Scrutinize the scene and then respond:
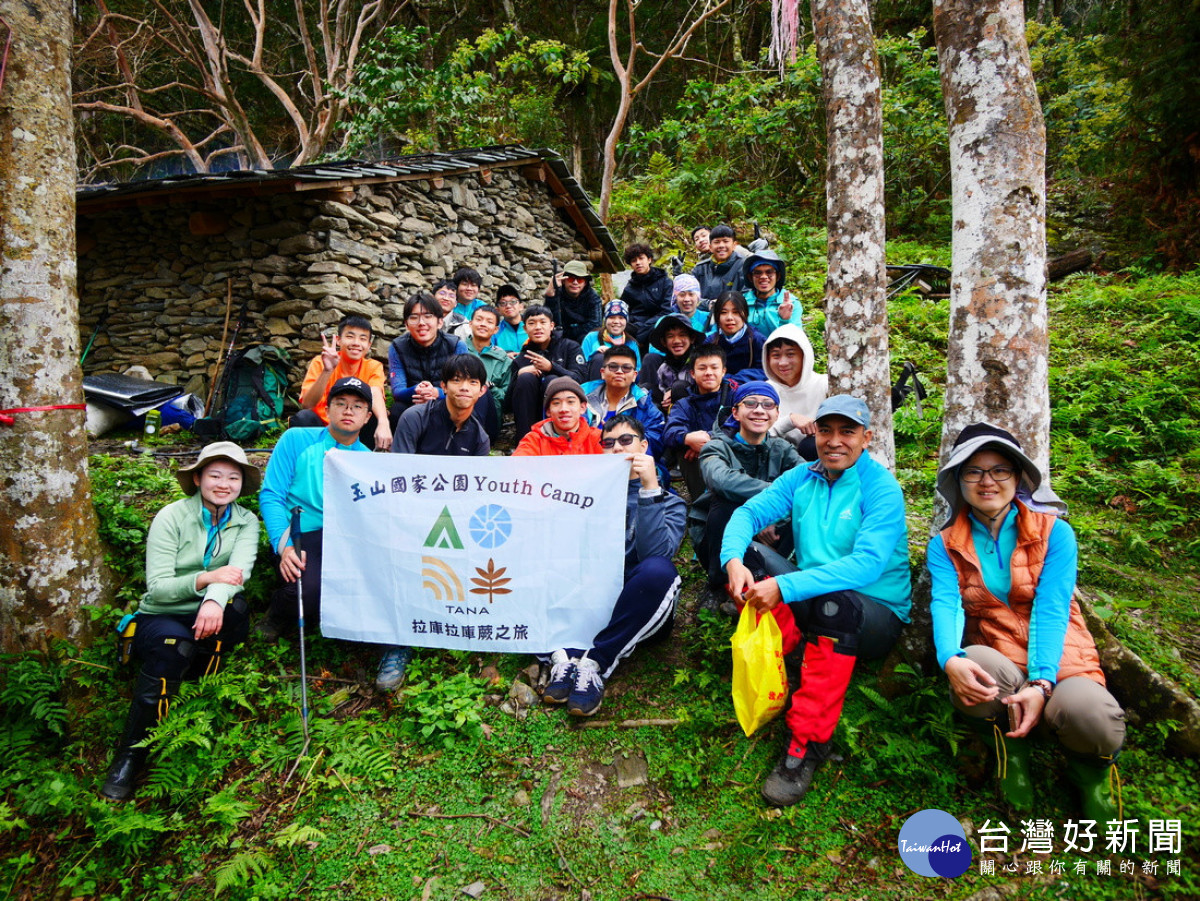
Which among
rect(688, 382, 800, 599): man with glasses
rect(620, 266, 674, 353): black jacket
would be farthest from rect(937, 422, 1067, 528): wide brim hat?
rect(620, 266, 674, 353): black jacket

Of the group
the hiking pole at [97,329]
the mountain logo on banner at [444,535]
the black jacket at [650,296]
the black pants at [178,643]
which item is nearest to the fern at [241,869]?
the black pants at [178,643]

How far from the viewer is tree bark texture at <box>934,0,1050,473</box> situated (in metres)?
3.25

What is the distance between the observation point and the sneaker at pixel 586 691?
3.50m

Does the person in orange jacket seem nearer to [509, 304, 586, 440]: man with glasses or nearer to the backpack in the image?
[509, 304, 586, 440]: man with glasses

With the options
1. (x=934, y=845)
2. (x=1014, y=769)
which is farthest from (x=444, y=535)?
(x=1014, y=769)

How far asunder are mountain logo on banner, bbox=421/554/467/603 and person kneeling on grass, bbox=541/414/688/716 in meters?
0.70

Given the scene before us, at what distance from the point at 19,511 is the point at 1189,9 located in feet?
40.8

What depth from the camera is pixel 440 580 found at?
394 cm

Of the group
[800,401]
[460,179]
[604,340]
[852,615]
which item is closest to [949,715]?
[852,615]

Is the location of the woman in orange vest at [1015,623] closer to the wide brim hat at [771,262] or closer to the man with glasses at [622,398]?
the man with glasses at [622,398]

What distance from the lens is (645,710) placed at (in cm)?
363

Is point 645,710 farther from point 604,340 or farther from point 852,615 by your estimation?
point 604,340

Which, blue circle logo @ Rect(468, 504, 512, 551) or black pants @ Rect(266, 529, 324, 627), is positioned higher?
blue circle logo @ Rect(468, 504, 512, 551)

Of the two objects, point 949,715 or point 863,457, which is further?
point 863,457
